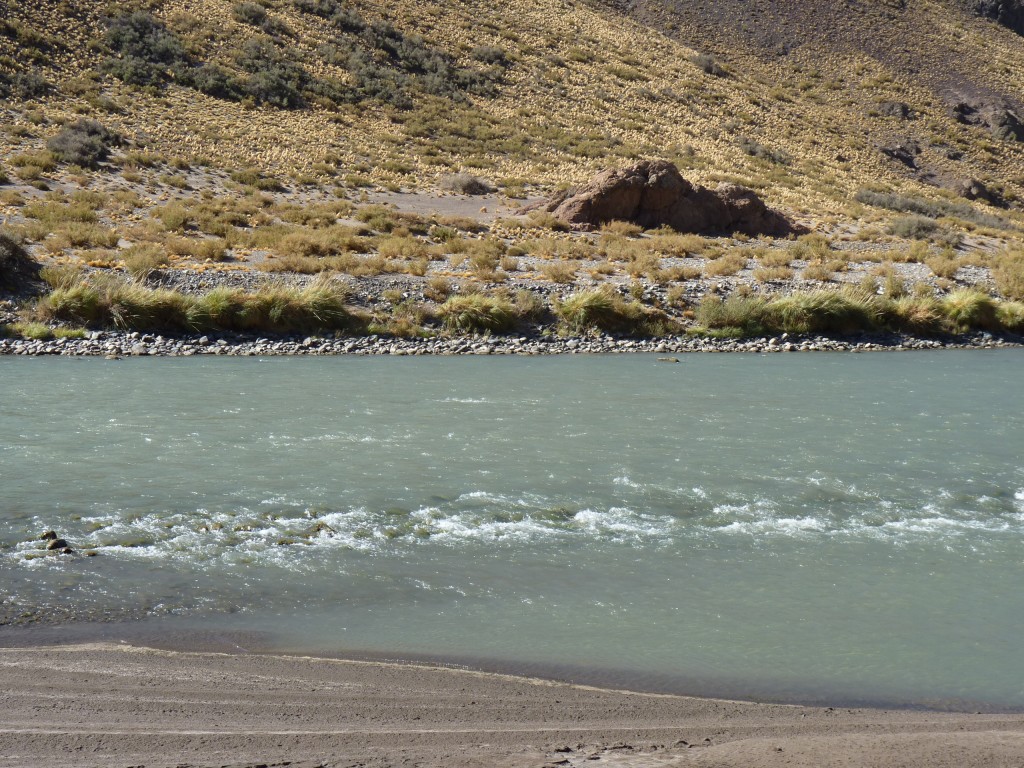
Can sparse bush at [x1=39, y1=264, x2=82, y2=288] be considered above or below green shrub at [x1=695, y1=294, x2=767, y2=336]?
below

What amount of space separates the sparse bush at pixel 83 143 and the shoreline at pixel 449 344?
60.1 feet

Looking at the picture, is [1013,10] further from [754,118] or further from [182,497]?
[182,497]

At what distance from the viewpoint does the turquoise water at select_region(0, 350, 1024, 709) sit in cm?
550

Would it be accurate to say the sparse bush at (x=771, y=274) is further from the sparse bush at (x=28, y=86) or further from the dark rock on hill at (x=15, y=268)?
the sparse bush at (x=28, y=86)

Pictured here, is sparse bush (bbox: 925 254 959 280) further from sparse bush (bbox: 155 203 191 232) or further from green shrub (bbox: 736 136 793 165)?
green shrub (bbox: 736 136 793 165)

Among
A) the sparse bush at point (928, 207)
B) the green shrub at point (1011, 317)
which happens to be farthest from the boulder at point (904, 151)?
the green shrub at point (1011, 317)

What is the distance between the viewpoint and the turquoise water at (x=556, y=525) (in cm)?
550

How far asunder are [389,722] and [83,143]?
34831mm

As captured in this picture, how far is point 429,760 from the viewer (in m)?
3.70

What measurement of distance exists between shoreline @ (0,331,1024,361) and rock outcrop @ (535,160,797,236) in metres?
10.7

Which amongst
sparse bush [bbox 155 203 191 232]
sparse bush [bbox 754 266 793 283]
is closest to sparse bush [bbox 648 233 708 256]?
sparse bush [bbox 754 266 793 283]

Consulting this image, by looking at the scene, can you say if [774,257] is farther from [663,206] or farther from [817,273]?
[663,206]

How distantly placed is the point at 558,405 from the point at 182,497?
20.5 ft

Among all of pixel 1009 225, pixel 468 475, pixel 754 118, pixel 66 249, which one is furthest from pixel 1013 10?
pixel 468 475
